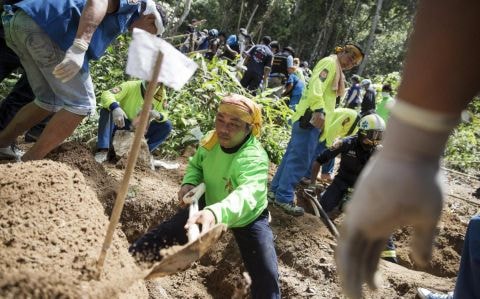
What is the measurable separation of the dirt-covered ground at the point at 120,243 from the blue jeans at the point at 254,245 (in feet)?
0.49

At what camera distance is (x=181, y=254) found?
6.28ft

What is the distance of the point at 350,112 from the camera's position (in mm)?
5965

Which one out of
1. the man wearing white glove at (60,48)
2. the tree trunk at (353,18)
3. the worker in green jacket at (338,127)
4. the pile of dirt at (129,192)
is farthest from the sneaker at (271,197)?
the tree trunk at (353,18)

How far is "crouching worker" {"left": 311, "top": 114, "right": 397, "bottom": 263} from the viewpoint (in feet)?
15.7

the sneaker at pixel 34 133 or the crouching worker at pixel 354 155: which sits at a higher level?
the crouching worker at pixel 354 155

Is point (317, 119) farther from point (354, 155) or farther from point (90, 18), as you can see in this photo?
point (90, 18)

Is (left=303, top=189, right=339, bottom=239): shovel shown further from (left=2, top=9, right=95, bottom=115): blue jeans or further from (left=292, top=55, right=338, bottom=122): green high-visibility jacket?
(left=2, top=9, right=95, bottom=115): blue jeans

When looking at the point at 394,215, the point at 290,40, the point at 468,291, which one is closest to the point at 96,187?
the point at 468,291

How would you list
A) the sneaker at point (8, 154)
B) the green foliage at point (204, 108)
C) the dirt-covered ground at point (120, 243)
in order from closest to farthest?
1. the dirt-covered ground at point (120, 243)
2. the sneaker at point (8, 154)
3. the green foliage at point (204, 108)

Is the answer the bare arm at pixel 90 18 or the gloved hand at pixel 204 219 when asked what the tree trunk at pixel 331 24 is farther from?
the gloved hand at pixel 204 219

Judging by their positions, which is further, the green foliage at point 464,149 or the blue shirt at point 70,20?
the green foliage at point 464,149

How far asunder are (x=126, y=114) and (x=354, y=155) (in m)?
2.75

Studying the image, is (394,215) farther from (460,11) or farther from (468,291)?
(468,291)

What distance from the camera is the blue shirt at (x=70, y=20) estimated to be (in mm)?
2701
